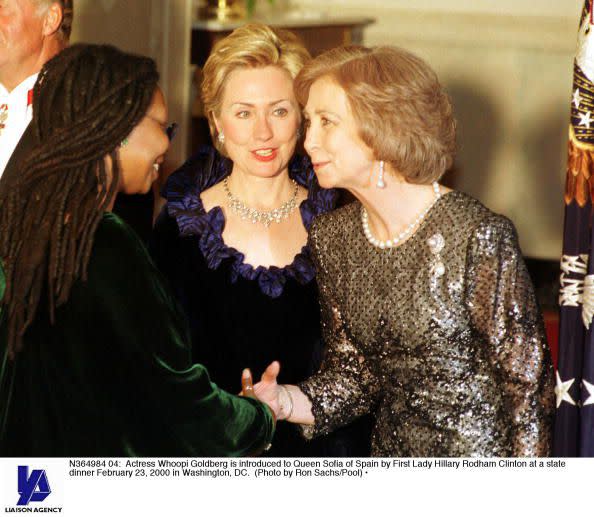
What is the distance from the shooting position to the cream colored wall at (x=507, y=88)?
5770 mm

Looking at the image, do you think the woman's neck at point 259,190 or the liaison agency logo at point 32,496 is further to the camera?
the woman's neck at point 259,190

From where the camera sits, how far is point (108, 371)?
2.20m

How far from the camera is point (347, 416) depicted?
274 cm

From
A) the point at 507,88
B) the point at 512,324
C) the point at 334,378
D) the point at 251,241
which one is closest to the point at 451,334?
the point at 512,324

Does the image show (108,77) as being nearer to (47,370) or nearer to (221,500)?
(47,370)

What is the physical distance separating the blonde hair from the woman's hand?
0.78m

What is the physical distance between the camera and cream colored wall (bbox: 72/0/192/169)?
496cm

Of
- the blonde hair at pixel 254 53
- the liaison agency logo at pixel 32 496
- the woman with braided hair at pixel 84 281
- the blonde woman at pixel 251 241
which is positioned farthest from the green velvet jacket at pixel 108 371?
the blonde hair at pixel 254 53

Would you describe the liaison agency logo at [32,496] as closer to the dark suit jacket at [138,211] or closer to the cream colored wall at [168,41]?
the dark suit jacket at [138,211]

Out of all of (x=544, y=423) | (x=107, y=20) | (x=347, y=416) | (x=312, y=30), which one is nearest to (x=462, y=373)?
(x=544, y=423)

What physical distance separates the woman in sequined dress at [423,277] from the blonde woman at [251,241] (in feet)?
0.99

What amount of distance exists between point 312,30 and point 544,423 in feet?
11.8

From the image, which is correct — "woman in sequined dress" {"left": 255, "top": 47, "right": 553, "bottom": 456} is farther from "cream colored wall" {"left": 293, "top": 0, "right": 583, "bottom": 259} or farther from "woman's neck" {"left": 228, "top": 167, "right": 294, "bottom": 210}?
"cream colored wall" {"left": 293, "top": 0, "right": 583, "bottom": 259}

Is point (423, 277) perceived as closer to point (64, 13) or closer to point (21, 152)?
point (21, 152)
